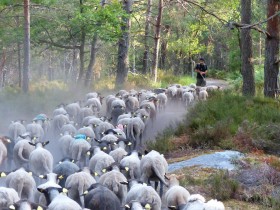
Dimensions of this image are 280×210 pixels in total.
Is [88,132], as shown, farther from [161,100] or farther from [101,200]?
[161,100]

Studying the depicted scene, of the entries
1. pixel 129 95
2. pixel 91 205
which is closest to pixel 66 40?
pixel 129 95

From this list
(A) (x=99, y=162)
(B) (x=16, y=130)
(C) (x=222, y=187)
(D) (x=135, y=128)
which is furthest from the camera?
(D) (x=135, y=128)

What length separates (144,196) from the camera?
28.1 feet

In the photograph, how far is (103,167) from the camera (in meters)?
10.8

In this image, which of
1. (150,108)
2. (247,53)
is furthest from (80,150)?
(247,53)

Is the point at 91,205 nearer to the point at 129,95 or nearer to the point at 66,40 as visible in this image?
the point at 129,95

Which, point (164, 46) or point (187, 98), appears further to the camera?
point (164, 46)

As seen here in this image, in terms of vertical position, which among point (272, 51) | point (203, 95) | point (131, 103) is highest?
point (272, 51)

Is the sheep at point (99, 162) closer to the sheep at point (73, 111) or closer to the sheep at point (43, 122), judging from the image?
the sheep at point (43, 122)

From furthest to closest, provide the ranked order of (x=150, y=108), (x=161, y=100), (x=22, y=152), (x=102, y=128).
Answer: (x=161, y=100)
(x=150, y=108)
(x=102, y=128)
(x=22, y=152)

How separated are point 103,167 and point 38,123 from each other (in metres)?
5.63

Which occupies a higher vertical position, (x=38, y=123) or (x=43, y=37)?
(x=43, y=37)

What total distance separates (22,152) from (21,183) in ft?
10.0

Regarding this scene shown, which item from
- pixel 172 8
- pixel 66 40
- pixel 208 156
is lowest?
pixel 208 156
